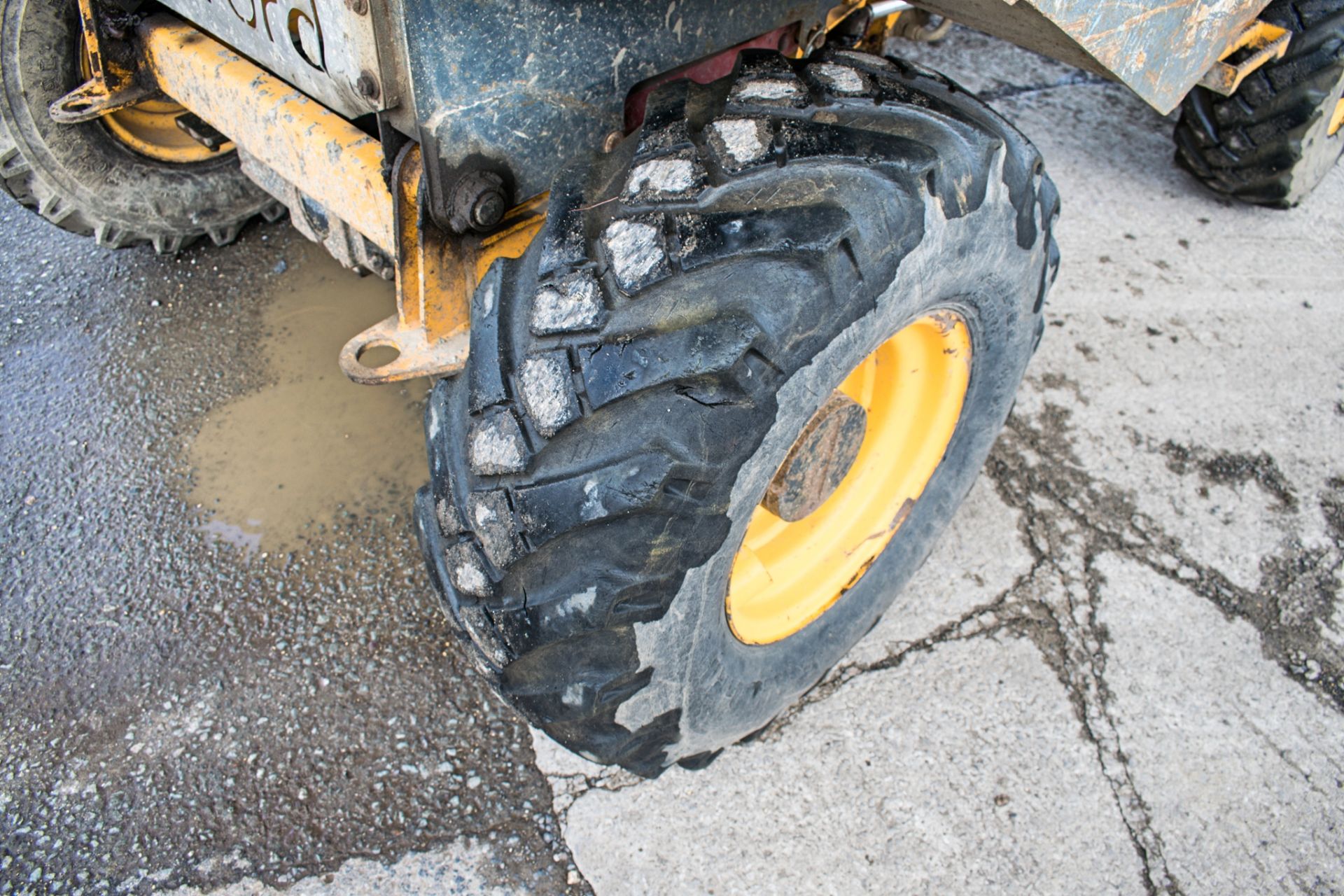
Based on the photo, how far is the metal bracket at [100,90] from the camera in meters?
2.09

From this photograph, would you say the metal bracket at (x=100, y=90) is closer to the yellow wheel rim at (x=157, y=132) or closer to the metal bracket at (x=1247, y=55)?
the yellow wheel rim at (x=157, y=132)

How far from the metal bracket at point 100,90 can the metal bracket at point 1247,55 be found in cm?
287

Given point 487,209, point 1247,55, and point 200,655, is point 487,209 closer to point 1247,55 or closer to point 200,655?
point 200,655

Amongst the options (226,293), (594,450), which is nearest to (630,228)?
(594,450)

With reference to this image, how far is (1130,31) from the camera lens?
4.70 feet

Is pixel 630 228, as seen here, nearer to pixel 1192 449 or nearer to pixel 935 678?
pixel 935 678

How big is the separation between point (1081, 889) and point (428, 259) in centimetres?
171

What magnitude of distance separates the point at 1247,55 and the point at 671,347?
251cm

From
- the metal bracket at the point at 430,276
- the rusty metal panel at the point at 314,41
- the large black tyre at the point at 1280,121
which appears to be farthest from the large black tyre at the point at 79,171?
the large black tyre at the point at 1280,121

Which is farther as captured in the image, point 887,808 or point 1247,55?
point 1247,55

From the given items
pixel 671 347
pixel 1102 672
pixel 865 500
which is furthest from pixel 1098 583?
pixel 671 347

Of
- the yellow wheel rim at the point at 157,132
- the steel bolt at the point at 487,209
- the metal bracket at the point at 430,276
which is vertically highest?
the steel bolt at the point at 487,209

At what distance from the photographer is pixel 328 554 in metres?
2.25

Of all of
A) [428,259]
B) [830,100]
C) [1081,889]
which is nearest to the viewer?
[830,100]
